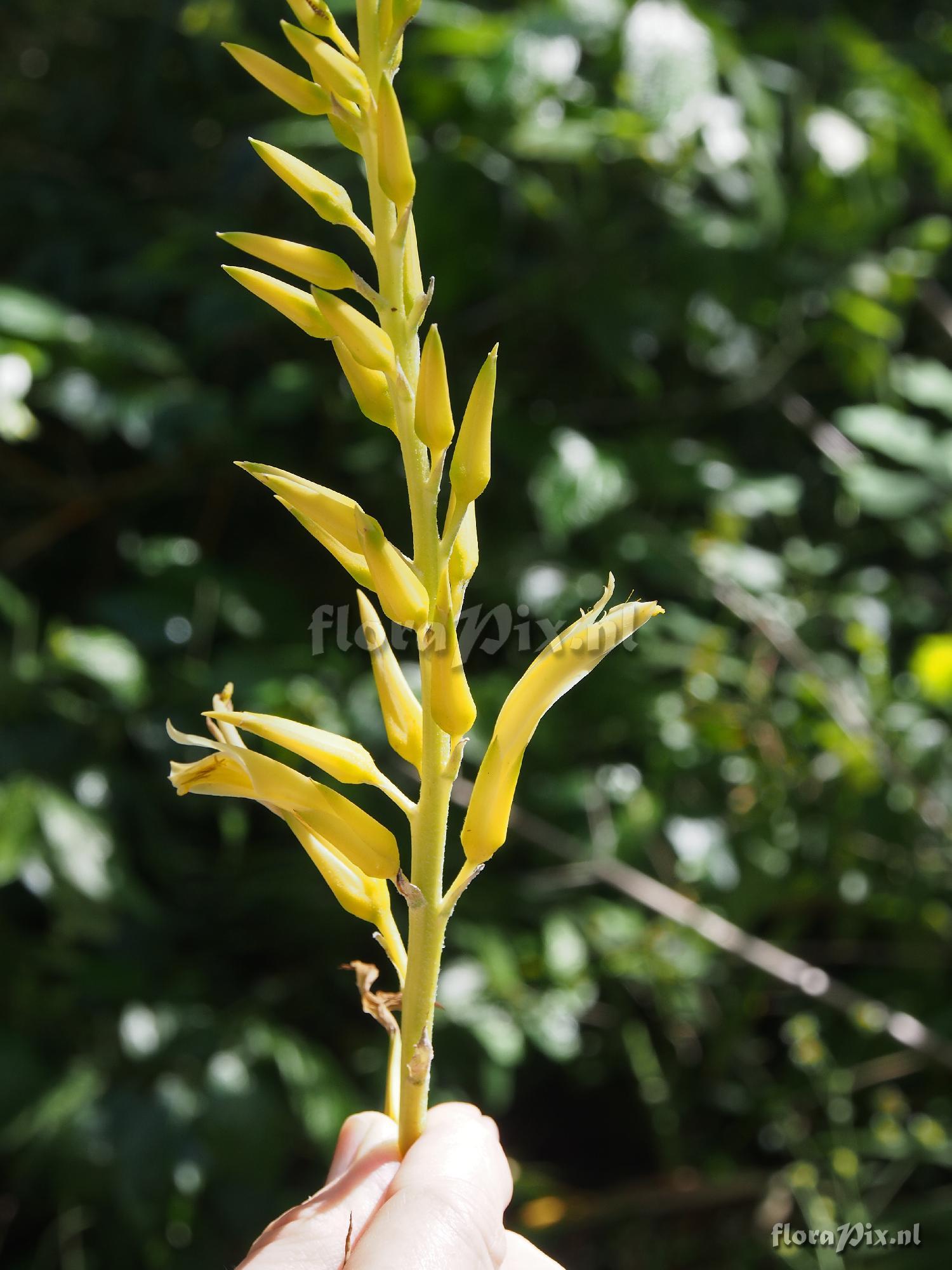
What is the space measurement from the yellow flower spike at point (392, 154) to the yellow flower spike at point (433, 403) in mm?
67

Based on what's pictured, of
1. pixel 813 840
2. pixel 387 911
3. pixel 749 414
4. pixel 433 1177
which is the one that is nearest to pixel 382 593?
pixel 387 911

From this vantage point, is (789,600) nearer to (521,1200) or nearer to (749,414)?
(749,414)

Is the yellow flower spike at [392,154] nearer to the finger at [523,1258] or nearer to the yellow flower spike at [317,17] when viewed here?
the yellow flower spike at [317,17]

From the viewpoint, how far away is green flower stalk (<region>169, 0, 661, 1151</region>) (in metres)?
0.44

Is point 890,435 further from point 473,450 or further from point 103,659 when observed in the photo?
point 473,450

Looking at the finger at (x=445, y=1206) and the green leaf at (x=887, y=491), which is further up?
the finger at (x=445, y=1206)

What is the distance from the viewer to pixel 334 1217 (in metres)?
0.55

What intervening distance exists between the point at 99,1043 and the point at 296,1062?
27cm

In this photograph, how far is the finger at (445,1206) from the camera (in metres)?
0.48

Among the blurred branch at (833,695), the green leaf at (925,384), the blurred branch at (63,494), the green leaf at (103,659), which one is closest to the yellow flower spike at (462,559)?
the green leaf at (103,659)

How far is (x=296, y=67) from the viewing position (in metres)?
1.55

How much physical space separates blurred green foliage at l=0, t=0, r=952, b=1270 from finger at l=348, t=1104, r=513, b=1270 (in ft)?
2.26

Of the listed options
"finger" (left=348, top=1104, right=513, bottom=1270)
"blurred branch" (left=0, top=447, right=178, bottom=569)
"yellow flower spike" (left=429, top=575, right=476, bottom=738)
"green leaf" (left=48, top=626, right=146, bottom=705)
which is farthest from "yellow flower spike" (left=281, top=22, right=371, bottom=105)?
"blurred branch" (left=0, top=447, right=178, bottom=569)

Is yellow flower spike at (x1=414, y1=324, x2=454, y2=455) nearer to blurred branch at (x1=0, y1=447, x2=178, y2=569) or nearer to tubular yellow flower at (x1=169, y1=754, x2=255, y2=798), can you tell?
tubular yellow flower at (x1=169, y1=754, x2=255, y2=798)
